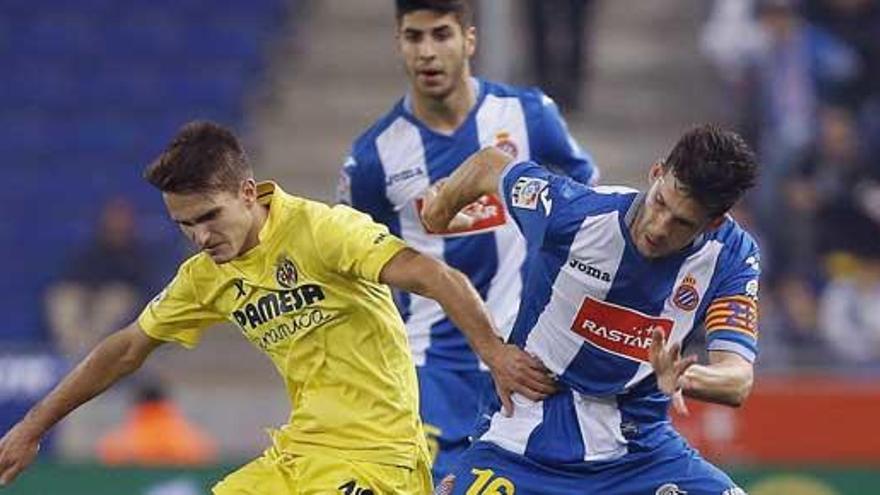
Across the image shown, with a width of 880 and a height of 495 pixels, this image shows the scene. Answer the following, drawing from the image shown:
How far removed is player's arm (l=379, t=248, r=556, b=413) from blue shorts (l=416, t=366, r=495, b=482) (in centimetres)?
164

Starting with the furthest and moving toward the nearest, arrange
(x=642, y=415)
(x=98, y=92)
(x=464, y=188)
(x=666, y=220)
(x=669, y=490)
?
1. (x=98, y=92)
2. (x=464, y=188)
3. (x=642, y=415)
4. (x=669, y=490)
5. (x=666, y=220)

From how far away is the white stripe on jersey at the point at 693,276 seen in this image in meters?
7.44

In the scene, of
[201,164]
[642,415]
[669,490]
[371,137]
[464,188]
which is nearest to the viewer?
[201,164]

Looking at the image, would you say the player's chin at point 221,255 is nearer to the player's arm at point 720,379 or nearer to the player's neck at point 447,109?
the player's arm at point 720,379

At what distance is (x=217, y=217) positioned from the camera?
7.35m

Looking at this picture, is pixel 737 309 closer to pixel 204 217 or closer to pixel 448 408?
pixel 204 217

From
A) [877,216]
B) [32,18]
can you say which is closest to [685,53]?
[877,216]

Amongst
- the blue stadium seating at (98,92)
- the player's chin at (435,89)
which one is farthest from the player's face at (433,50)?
the blue stadium seating at (98,92)

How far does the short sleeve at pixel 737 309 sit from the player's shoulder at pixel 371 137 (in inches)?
86.7

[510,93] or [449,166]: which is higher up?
[510,93]

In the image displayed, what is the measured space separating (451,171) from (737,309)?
7.00 feet

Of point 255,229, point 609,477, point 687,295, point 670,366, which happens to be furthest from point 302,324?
point 670,366

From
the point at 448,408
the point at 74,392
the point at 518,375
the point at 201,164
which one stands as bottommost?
the point at 448,408

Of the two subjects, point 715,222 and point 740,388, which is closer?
point 740,388
